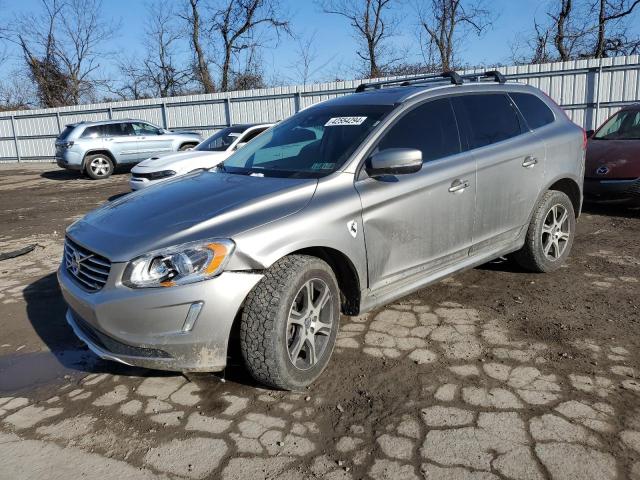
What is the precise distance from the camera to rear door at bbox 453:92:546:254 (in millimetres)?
4227

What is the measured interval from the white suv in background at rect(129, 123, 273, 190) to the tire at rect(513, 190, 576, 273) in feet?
19.0

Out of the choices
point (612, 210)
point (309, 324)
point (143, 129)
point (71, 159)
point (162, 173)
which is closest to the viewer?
point (309, 324)

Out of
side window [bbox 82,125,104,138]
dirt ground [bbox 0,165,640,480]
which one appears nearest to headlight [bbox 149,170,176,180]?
dirt ground [bbox 0,165,640,480]

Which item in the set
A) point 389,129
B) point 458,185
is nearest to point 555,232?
point 458,185

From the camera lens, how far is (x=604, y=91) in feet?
44.3

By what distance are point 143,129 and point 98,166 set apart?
1847mm

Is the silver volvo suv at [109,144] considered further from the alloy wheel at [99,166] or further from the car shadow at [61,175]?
the car shadow at [61,175]

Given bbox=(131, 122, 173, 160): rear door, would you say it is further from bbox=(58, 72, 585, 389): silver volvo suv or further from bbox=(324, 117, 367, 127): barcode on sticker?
bbox=(324, 117, 367, 127): barcode on sticker

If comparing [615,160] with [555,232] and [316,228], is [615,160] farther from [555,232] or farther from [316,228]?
[316,228]

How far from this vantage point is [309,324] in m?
3.22

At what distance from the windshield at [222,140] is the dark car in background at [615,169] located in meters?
6.15

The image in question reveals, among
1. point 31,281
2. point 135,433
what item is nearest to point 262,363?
point 135,433

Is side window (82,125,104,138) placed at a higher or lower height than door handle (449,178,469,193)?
higher

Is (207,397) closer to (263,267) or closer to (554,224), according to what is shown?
(263,267)
